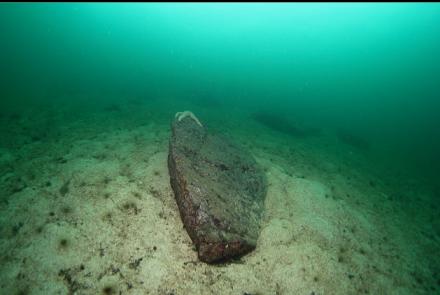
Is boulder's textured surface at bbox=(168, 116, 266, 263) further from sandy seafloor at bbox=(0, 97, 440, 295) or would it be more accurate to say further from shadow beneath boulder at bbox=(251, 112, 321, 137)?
shadow beneath boulder at bbox=(251, 112, 321, 137)

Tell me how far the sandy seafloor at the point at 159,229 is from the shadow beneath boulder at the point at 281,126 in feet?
24.3

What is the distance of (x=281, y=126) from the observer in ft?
59.7

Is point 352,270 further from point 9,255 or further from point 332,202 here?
point 9,255

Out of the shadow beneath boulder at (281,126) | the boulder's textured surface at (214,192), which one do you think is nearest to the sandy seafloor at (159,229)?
the boulder's textured surface at (214,192)

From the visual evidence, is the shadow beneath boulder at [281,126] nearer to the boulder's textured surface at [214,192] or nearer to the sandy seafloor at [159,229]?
the sandy seafloor at [159,229]

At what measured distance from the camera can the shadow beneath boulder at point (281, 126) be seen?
17.4m

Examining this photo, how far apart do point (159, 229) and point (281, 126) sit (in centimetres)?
1471

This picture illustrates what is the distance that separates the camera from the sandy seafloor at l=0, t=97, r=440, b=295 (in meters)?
4.43

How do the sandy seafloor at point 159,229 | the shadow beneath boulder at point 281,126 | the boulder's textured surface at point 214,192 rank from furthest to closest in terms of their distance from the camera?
the shadow beneath boulder at point 281,126 < the boulder's textured surface at point 214,192 < the sandy seafloor at point 159,229

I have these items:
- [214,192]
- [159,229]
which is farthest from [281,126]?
[159,229]

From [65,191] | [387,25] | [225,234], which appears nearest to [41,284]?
[65,191]

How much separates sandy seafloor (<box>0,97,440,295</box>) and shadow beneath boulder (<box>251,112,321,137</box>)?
291 inches

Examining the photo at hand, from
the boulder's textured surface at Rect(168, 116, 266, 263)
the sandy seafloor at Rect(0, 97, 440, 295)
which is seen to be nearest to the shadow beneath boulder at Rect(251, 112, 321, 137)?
the sandy seafloor at Rect(0, 97, 440, 295)

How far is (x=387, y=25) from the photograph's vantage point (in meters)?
96.5
